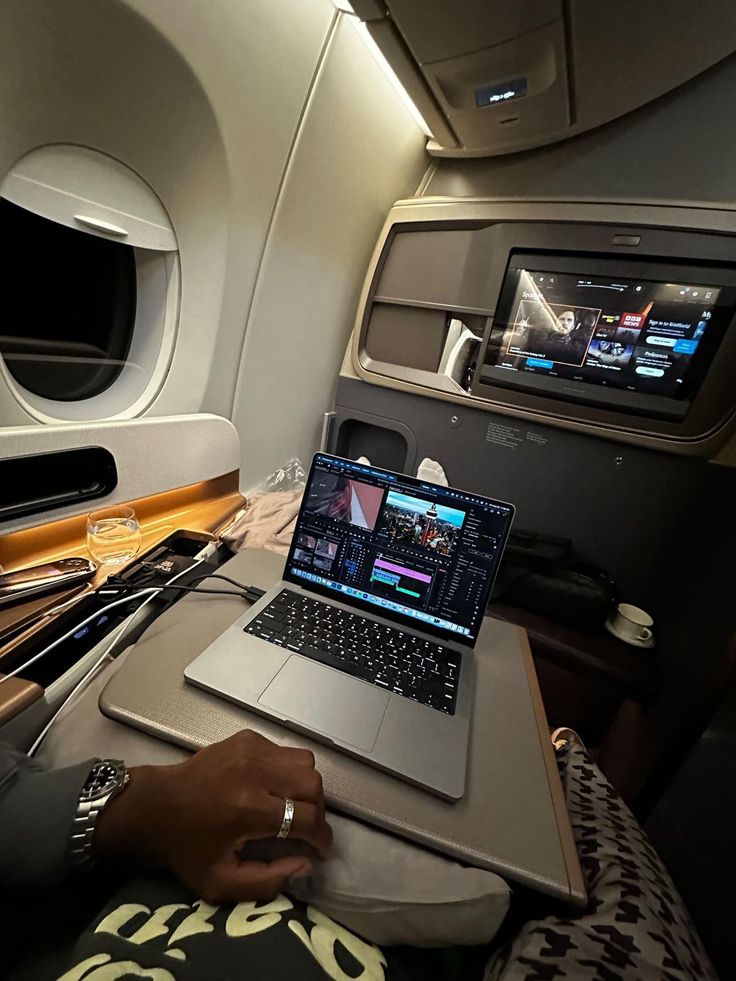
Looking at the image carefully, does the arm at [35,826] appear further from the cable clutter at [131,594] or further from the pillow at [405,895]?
the pillow at [405,895]

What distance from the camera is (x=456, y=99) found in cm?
108

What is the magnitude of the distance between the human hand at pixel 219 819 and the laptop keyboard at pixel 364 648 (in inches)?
7.5

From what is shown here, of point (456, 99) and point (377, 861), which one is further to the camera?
point (456, 99)

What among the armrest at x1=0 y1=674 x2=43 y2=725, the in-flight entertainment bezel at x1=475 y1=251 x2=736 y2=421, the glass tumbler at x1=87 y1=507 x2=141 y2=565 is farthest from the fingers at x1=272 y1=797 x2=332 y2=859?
the in-flight entertainment bezel at x1=475 y1=251 x2=736 y2=421

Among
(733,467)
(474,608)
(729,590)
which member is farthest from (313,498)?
(733,467)

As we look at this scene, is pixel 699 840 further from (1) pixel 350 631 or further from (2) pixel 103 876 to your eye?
(2) pixel 103 876

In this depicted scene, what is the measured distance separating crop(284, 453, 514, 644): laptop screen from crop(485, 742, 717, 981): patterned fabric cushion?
0.32m

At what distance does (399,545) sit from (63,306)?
1.04 m

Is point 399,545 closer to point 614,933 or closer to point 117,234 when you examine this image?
point 614,933

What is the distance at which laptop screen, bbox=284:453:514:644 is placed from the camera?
690 millimetres

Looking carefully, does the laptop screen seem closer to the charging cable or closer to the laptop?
the laptop

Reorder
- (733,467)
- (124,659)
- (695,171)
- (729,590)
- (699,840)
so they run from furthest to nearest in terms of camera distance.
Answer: (695,171) < (733,467) < (729,590) < (699,840) < (124,659)

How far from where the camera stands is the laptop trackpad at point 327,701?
51 cm

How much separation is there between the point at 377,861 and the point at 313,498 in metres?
0.53
